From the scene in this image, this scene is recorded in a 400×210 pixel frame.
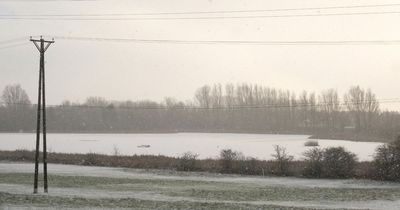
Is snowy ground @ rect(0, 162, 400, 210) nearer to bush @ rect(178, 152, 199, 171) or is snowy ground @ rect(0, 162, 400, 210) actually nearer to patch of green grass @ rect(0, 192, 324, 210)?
patch of green grass @ rect(0, 192, 324, 210)

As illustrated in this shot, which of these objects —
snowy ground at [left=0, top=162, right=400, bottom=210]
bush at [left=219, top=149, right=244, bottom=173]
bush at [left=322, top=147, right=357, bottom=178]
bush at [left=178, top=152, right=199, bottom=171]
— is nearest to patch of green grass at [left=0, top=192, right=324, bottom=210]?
snowy ground at [left=0, top=162, right=400, bottom=210]

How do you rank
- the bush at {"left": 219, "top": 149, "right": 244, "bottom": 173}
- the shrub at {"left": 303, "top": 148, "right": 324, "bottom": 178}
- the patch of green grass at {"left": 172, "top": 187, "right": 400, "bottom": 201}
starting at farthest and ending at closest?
the bush at {"left": 219, "top": 149, "right": 244, "bottom": 173}
the shrub at {"left": 303, "top": 148, "right": 324, "bottom": 178}
the patch of green grass at {"left": 172, "top": 187, "right": 400, "bottom": 201}

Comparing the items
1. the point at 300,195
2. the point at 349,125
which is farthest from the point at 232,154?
the point at 349,125

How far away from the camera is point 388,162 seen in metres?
37.7

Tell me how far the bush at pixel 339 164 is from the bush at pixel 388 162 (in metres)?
2.39

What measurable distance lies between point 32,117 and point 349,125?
89.8m

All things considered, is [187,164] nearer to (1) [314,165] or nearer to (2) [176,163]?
(2) [176,163]

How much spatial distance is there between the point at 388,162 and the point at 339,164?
3902 millimetres

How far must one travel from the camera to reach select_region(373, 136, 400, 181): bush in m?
37.3

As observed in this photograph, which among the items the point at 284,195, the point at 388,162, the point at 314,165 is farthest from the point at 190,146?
the point at 284,195

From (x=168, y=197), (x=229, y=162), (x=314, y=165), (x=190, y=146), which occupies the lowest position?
(x=168, y=197)

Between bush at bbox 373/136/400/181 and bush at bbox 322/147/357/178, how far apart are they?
2.39 m

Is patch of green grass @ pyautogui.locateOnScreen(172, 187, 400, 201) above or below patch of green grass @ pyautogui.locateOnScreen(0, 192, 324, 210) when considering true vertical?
below

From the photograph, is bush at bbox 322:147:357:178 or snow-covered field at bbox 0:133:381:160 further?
snow-covered field at bbox 0:133:381:160
